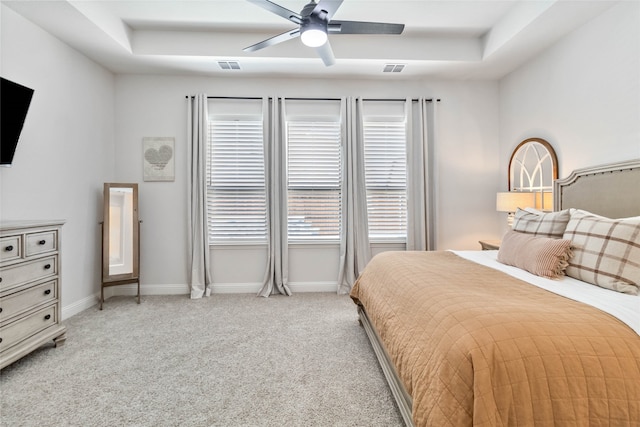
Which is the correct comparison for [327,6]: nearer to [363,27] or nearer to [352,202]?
[363,27]

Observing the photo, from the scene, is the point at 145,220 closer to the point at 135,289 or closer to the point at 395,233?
→ the point at 135,289

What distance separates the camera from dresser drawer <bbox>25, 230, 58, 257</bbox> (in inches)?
84.1

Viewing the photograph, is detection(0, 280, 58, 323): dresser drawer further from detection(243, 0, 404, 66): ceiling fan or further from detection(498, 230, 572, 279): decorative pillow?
detection(498, 230, 572, 279): decorative pillow

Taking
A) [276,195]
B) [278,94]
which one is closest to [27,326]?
[276,195]

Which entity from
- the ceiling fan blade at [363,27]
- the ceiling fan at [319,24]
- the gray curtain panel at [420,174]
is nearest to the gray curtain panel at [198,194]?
the ceiling fan at [319,24]

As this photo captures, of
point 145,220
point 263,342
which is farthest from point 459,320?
point 145,220

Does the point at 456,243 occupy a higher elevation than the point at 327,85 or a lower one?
lower

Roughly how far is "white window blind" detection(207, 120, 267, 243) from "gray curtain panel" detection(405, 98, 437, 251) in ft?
6.32

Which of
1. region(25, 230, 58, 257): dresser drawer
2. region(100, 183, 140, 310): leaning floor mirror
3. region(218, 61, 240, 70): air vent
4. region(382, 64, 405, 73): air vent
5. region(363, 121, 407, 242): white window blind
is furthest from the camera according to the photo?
region(363, 121, 407, 242): white window blind

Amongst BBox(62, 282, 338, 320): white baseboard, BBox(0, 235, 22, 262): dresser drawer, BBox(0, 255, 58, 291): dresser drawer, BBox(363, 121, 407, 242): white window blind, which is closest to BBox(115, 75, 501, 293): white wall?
BBox(62, 282, 338, 320): white baseboard

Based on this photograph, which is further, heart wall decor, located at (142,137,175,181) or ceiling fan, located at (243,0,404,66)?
heart wall decor, located at (142,137,175,181)

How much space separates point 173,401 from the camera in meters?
1.77

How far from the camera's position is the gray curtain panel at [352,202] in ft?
12.8

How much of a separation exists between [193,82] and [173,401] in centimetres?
357
